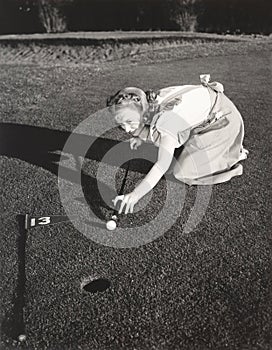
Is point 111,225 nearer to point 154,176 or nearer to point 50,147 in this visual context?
point 154,176

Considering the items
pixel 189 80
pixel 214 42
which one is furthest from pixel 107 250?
pixel 214 42

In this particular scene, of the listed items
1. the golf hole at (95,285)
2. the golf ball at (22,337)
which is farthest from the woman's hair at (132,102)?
the golf ball at (22,337)

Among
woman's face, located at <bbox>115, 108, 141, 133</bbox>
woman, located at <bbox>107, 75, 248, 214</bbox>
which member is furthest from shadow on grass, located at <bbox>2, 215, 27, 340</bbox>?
woman's face, located at <bbox>115, 108, 141, 133</bbox>

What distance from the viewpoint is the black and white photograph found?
906mm

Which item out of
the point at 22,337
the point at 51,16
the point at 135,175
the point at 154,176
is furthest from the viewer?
the point at 51,16

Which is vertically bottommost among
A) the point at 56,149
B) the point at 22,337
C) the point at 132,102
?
the point at 22,337

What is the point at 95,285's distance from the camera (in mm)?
984

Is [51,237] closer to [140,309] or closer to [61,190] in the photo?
[61,190]

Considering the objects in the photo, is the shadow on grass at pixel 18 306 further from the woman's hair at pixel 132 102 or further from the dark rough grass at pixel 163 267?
the woman's hair at pixel 132 102

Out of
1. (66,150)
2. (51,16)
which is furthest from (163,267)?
(51,16)

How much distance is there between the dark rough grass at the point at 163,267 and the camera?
0.87 metres

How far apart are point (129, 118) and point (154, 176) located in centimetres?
15

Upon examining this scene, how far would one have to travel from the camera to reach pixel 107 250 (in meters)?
1.05

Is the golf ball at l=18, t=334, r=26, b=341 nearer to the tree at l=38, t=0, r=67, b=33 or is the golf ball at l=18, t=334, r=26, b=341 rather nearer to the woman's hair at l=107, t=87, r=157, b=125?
the woman's hair at l=107, t=87, r=157, b=125
